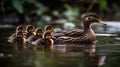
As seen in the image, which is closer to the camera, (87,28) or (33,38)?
(33,38)

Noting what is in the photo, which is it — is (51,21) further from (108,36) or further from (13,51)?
(13,51)

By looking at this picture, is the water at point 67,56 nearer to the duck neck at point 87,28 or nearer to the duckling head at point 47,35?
the duckling head at point 47,35

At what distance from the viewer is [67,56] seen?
30.7 feet

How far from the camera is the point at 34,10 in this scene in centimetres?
1827

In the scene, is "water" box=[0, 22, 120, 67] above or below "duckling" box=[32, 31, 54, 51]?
below

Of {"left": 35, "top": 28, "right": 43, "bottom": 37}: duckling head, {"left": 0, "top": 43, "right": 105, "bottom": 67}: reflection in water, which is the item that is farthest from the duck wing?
{"left": 0, "top": 43, "right": 105, "bottom": 67}: reflection in water

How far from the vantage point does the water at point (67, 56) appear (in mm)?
8539

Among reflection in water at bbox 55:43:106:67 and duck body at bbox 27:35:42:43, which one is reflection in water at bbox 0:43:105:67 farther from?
duck body at bbox 27:35:42:43

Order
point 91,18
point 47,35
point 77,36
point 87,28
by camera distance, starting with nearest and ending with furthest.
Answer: point 47,35 → point 77,36 → point 87,28 → point 91,18

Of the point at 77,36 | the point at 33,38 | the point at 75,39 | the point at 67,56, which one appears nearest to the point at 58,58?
the point at 67,56

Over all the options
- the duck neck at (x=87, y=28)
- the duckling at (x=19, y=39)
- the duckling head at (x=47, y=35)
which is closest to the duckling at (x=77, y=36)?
the duck neck at (x=87, y=28)

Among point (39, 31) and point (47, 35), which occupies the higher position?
point (39, 31)

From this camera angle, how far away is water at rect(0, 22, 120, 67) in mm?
8539

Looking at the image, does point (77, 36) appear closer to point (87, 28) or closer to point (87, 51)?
point (87, 28)
